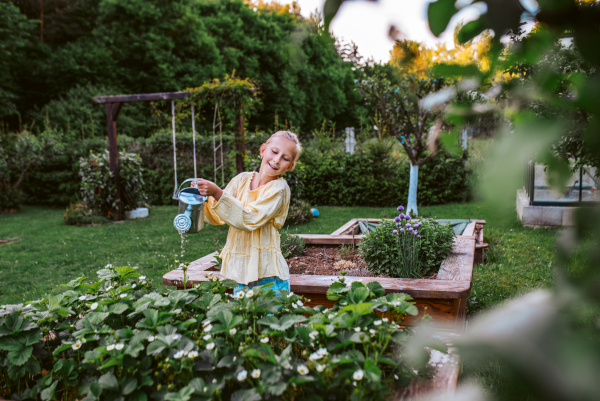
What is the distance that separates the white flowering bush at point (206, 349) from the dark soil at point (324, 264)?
1837 mm

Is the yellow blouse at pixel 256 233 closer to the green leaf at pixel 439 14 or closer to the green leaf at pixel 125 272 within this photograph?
the green leaf at pixel 125 272

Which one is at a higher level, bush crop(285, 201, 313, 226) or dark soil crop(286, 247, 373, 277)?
bush crop(285, 201, 313, 226)

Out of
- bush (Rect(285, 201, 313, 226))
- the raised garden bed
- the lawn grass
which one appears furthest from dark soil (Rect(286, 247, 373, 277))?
bush (Rect(285, 201, 313, 226))

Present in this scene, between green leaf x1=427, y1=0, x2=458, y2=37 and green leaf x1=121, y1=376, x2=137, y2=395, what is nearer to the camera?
green leaf x1=427, y1=0, x2=458, y2=37

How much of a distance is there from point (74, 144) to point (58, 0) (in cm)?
1223

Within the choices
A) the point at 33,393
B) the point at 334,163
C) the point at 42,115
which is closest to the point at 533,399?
the point at 33,393

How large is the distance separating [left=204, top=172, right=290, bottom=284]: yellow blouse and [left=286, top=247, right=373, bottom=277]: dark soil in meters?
1.40

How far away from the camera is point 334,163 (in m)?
10.9

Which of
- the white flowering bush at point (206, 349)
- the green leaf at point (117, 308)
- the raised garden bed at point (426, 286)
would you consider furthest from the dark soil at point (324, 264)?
the green leaf at point (117, 308)

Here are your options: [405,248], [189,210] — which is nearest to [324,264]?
[405,248]

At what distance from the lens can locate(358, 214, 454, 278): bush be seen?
3.47m

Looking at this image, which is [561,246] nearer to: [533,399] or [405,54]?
[533,399]

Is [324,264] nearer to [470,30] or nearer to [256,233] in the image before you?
[256,233]

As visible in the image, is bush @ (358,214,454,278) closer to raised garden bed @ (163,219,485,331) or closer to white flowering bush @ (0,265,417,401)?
raised garden bed @ (163,219,485,331)
